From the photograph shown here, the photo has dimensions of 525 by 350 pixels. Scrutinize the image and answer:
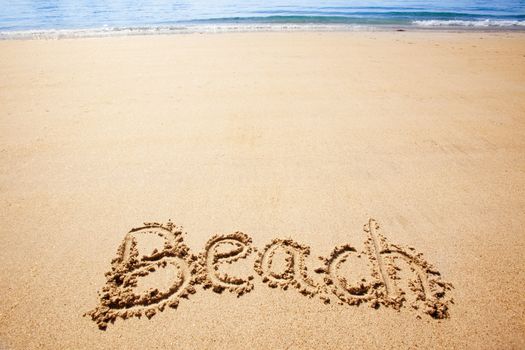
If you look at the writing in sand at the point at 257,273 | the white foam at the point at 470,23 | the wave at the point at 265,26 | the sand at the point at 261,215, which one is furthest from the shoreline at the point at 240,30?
the writing in sand at the point at 257,273

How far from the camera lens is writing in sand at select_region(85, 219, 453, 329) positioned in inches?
69.5

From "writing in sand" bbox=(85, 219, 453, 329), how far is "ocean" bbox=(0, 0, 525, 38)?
10254mm

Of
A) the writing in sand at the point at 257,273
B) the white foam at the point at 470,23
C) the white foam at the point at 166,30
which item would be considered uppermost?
the white foam at the point at 470,23

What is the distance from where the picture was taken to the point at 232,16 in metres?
13.7

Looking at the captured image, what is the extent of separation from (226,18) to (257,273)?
1348 centimetres

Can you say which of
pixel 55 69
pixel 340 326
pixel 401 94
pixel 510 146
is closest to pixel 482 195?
pixel 510 146

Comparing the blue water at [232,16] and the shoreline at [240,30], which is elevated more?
the blue water at [232,16]

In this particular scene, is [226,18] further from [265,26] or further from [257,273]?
[257,273]

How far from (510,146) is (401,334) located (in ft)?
8.31

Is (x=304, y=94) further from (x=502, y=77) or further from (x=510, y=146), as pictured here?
(x=502, y=77)

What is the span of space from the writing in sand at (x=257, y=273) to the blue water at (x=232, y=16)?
36.1ft

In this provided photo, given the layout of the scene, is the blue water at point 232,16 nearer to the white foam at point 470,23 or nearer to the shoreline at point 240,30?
the white foam at point 470,23

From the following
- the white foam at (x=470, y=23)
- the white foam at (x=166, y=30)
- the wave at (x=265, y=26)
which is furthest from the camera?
the white foam at (x=470, y=23)

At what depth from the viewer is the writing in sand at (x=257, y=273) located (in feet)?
5.79
